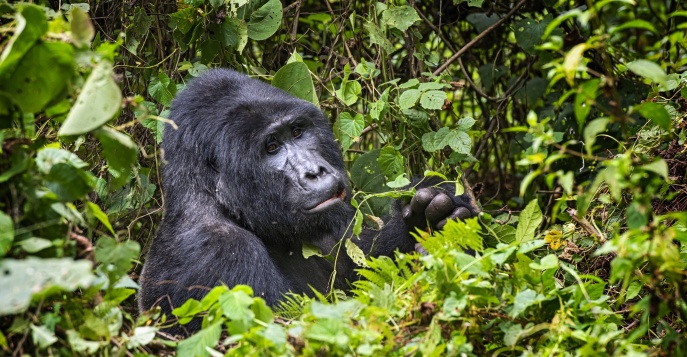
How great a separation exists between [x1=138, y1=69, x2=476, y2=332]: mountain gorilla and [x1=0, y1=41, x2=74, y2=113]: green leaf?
4.36 ft

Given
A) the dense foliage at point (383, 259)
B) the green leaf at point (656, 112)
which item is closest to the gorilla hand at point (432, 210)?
the dense foliage at point (383, 259)

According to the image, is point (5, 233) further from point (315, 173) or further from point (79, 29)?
point (315, 173)

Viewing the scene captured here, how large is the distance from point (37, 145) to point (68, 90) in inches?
8.1

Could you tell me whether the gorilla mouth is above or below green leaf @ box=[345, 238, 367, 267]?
above

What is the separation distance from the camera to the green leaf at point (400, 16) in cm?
415

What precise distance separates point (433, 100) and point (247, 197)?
1.05 metres

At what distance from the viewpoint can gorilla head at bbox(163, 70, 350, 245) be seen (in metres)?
3.42

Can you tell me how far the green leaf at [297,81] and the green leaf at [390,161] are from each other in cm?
46

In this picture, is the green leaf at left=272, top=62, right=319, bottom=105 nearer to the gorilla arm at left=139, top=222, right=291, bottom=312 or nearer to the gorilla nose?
the gorilla nose

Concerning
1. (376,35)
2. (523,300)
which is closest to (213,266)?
(523,300)

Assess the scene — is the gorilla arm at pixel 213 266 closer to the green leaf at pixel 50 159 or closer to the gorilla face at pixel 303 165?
the gorilla face at pixel 303 165

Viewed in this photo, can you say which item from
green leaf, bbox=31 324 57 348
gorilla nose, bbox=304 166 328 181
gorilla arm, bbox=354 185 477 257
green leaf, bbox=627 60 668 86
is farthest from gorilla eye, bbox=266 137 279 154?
green leaf, bbox=627 60 668 86

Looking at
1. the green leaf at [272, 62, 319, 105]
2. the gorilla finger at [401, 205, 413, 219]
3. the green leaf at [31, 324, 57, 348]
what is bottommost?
the gorilla finger at [401, 205, 413, 219]

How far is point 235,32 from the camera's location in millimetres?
4152
